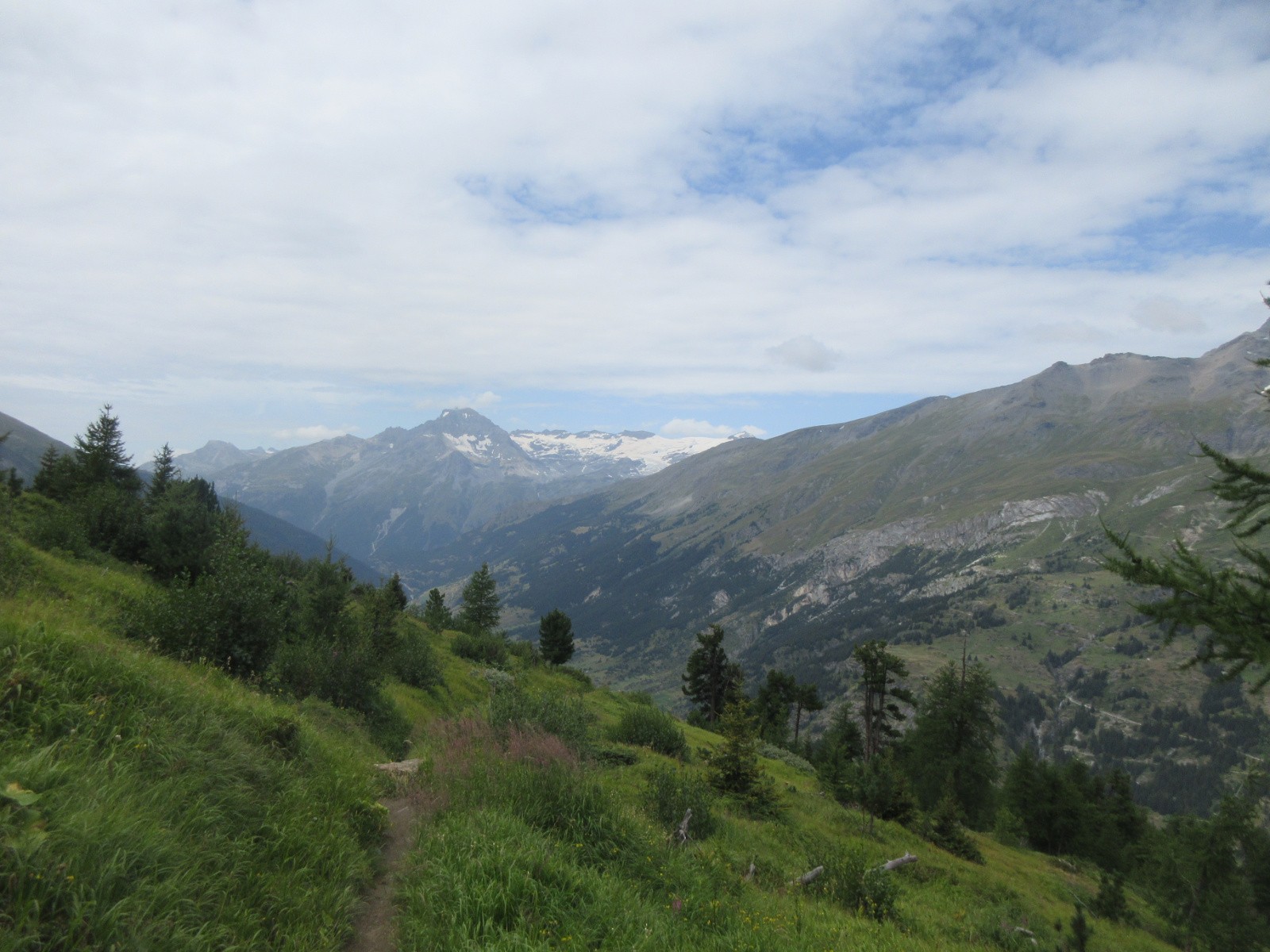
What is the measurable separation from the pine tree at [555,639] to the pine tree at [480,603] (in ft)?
21.4

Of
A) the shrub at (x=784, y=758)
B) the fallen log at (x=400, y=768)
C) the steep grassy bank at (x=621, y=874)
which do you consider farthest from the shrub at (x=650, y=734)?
the shrub at (x=784, y=758)

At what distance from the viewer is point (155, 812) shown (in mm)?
6125

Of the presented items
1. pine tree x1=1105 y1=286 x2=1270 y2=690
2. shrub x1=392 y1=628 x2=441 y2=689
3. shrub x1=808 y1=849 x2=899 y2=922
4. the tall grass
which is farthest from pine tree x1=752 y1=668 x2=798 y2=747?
the tall grass

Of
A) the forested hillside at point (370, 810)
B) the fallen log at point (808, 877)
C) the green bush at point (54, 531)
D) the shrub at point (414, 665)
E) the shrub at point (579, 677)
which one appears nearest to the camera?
the forested hillside at point (370, 810)

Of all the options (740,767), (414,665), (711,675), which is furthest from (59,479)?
(711,675)

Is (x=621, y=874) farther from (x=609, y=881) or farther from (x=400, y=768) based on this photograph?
(x=400, y=768)

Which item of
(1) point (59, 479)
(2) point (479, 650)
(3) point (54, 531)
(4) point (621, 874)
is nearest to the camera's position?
(4) point (621, 874)

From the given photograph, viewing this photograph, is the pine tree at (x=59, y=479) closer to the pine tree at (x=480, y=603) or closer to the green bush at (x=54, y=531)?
the green bush at (x=54, y=531)

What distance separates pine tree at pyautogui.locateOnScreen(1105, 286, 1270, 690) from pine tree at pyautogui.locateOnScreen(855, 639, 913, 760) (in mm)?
31914

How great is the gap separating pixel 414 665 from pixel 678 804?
1902 centimetres

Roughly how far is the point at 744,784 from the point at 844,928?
421 inches

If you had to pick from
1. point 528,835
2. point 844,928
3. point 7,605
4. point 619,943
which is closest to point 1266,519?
point 844,928

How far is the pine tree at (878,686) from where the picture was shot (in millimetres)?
41156

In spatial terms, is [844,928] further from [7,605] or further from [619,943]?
[7,605]
